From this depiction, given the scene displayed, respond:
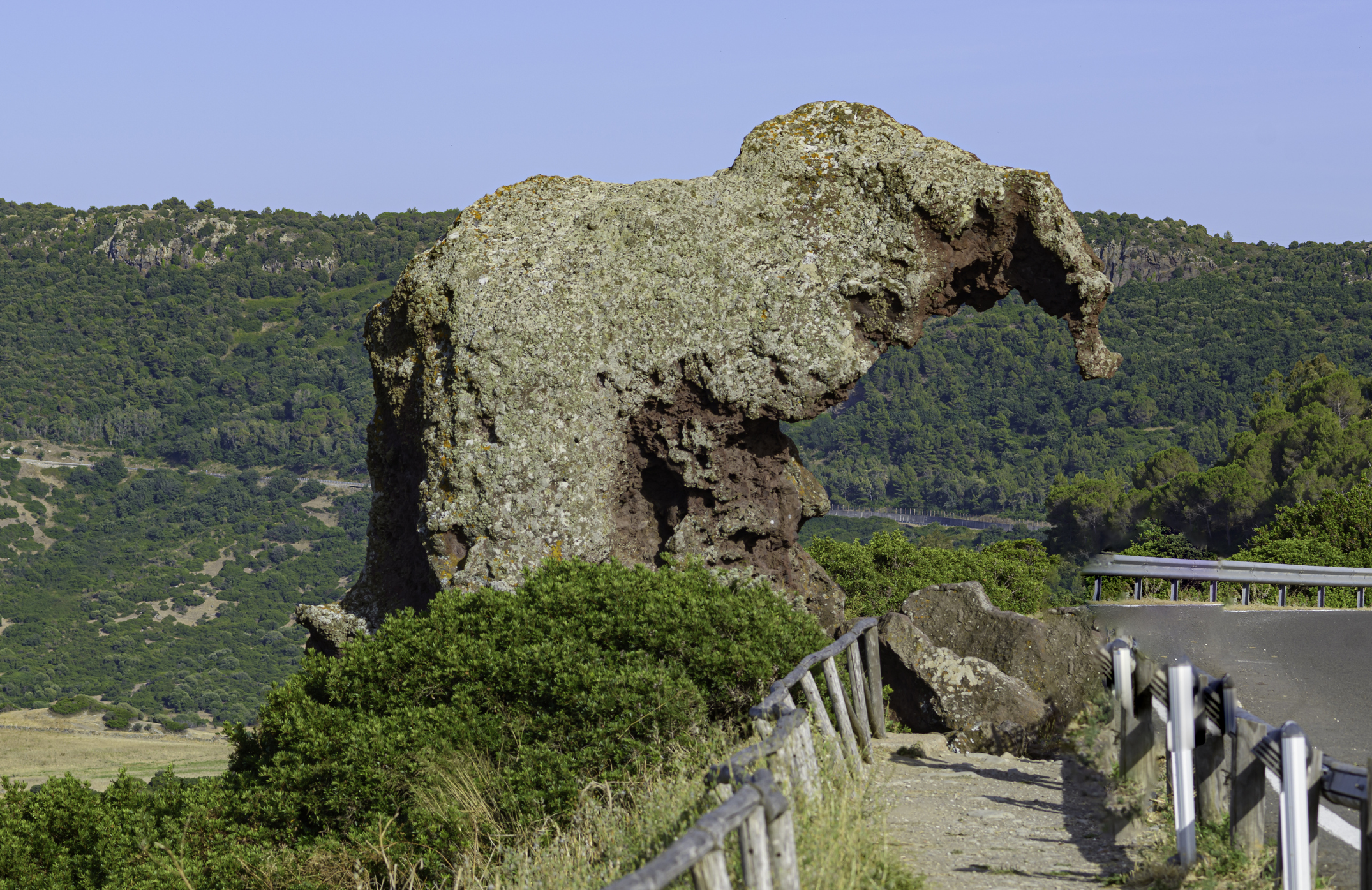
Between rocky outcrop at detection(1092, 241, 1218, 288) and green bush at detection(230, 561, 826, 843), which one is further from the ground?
rocky outcrop at detection(1092, 241, 1218, 288)

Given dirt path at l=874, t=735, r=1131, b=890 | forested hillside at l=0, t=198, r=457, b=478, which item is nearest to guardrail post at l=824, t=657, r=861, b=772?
dirt path at l=874, t=735, r=1131, b=890

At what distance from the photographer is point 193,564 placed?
124 metres

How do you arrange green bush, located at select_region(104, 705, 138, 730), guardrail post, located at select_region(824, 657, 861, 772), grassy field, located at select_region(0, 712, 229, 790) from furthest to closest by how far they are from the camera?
green bush, located at select_region(104, 705, 138, 730), grassy field, located at select_region(0, 712, 229, 790), guardrail post, located at select_region(824, 657, 861, 772)

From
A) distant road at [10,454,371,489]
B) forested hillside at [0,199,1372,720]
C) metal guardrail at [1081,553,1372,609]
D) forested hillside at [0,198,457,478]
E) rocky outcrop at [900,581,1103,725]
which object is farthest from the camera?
forested hillside at [0,198,457,478]

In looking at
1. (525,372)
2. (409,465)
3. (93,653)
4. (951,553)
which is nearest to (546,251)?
(525,372)

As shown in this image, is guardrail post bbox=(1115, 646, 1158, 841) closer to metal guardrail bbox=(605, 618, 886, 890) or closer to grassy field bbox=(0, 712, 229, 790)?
metal guardrail bbox=(605, 618, 886, 890)

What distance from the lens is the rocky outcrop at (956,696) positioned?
34.9 feet

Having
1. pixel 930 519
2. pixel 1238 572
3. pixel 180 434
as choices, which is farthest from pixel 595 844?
pixel 180 434

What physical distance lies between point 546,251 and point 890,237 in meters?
3.23

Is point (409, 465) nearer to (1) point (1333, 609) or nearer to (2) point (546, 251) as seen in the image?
(2) point (546, 251)

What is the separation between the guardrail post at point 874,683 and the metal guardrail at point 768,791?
36.1 inches

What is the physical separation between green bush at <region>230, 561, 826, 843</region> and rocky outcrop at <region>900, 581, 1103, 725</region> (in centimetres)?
297

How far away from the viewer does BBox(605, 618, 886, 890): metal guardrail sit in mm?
4125

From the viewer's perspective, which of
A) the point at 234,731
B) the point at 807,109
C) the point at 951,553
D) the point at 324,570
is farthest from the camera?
the point at 324,570
